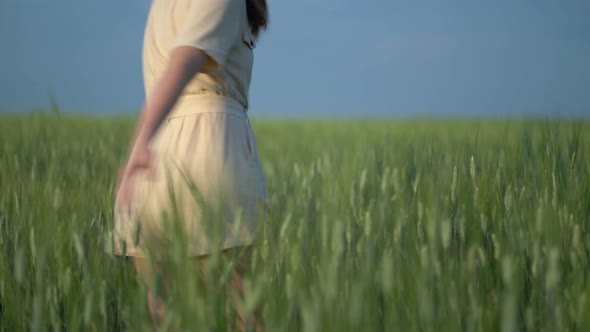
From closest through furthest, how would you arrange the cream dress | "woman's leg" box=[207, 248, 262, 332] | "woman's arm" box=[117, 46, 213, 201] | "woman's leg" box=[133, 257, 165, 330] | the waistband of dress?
"woman's leg" box=[133, 257, 165, 330] → "woman's leg" box=[207, 248, 262, 332] → "woman's arm" box=[117, 46, 213, 201] → the cream dress → the waistband of dress

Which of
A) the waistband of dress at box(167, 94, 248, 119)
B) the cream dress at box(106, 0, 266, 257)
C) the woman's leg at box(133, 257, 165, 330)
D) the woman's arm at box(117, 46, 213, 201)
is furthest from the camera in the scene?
the waistband of dress at box(167, 94, 248, 119)

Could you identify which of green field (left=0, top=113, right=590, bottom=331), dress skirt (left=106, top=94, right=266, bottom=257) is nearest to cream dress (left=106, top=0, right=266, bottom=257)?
dress skirt (left=106, top=94, right=266, bottom=257)

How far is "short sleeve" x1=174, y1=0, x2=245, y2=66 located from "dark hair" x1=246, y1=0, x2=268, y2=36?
4.4 inches

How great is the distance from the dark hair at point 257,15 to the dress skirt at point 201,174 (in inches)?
9.8

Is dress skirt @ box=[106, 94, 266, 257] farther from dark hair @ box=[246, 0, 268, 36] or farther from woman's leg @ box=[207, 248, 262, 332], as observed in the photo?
dark hair @ box=[246, 0, 268, 36]

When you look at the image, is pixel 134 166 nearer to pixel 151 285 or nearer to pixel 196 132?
pixel 196 132

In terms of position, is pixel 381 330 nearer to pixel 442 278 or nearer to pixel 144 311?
pixel 442 278

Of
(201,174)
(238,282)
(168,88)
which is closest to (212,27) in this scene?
(168,88)

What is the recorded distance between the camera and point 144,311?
3.37ft

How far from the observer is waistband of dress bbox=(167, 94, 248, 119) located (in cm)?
152

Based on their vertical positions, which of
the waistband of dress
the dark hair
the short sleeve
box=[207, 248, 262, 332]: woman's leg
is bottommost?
box=[207, 248, 262, 332]: woman's leg

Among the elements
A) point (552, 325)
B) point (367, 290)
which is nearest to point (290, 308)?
point (367, 290)

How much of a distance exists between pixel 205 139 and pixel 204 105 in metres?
0.10

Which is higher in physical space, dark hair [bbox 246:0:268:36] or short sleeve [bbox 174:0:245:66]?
dark hair [bbox 246:0:268:36]
